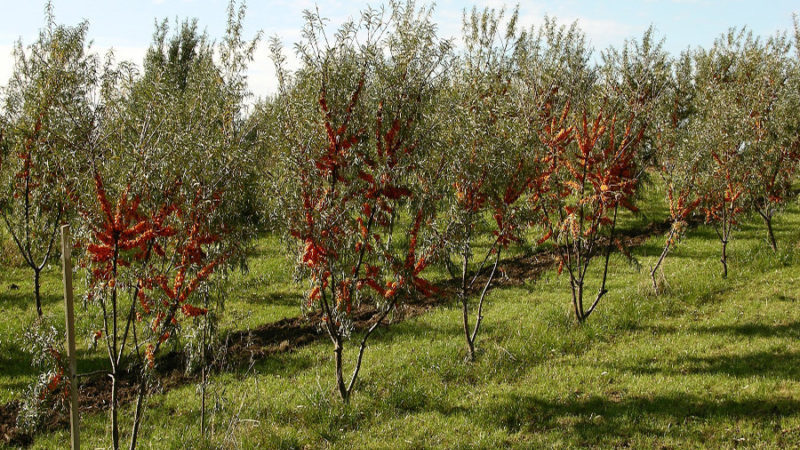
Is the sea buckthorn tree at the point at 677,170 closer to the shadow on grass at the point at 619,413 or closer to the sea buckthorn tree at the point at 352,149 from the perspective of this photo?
the shadow on grass at the point at 619,413

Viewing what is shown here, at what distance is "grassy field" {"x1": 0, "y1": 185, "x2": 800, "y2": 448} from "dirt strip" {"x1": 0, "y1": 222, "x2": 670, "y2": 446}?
1.04 ft

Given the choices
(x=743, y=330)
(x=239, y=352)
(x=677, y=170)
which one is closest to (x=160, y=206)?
(x=239, y=352)

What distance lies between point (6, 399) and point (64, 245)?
19.5 feet

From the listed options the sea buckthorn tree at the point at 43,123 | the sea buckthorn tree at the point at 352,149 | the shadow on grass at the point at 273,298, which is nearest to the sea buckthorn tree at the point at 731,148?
the sea buckthorn tree at the point at 352,149

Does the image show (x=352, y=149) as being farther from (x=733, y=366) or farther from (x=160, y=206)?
(x=733, y=366)

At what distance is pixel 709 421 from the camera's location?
7.52 m

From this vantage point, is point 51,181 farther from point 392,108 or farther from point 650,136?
point 650,136

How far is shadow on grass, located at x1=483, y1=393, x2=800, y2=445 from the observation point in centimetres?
746

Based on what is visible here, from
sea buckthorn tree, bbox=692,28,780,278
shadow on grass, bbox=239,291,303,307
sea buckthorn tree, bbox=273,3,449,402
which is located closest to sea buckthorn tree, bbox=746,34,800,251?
sea buckthorn tree, bbox=692,28,780,278

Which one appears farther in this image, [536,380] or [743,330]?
[743,330]

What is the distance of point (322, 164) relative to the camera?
7449mm

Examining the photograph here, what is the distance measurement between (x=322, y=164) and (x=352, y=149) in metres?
0.43

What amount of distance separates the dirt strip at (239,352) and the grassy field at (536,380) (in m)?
0.32

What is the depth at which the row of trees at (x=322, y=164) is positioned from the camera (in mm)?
6203
